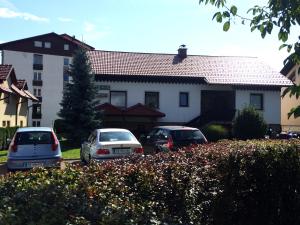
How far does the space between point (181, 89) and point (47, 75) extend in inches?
1436

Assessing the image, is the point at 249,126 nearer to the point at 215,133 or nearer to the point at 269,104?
the point at 215,133

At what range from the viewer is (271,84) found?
36.3 metres

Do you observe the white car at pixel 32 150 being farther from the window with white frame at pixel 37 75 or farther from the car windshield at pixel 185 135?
the window with white frame at pixel 37 75

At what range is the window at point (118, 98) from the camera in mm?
35031

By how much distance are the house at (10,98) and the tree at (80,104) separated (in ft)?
11.6

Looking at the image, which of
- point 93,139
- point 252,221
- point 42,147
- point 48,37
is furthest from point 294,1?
point 48,37

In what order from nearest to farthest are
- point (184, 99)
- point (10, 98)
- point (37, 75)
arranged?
point (10, 98) → point (184, 99) → point (37, 75)

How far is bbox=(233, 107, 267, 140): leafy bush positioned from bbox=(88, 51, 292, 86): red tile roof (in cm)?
779

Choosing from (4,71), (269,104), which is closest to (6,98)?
(4,71)

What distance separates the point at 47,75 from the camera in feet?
223

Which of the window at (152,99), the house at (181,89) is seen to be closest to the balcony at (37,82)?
the house at (181,89)

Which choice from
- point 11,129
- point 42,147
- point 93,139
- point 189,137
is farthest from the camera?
point 11,129

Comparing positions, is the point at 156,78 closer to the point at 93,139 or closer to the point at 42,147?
the point at 93,139

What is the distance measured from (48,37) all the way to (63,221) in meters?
67.9
